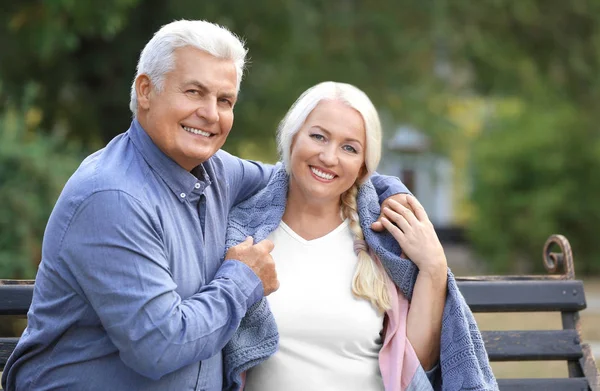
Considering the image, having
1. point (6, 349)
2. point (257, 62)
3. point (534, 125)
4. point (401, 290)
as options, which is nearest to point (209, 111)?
point (401, 290)

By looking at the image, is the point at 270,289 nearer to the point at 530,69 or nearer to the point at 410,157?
the point at 410,157

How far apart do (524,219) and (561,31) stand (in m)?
4.21

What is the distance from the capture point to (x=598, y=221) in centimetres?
1534

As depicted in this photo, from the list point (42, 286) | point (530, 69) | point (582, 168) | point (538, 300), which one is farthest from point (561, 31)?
point (42, 286)

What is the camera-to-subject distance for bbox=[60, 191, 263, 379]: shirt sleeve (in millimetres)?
2641

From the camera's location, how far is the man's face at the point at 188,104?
2.87m

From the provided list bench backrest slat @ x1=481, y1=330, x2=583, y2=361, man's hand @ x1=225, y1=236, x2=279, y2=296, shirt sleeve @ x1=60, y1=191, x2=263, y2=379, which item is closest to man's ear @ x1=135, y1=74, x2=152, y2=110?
shirt sleeve @ x1=60, y1=191, x2=263, y2=379

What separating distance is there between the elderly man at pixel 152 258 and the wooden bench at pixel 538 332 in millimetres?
1188

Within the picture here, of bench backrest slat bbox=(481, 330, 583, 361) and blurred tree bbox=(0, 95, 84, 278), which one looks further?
blurred tree bbox=(0, 95, 84, 278)

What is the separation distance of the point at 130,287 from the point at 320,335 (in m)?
0.89

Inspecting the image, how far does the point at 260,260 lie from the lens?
306 cm

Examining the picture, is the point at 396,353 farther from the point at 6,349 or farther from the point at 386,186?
the point at 6,349

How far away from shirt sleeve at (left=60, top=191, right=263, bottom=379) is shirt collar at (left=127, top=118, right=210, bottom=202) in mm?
222

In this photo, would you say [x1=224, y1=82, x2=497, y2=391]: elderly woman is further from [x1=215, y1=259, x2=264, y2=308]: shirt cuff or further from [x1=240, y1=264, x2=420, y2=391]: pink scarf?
[x1=215, y1=259, x2=264, y2=308]: shirt cuff
